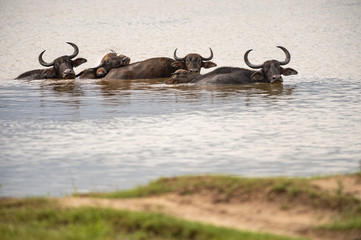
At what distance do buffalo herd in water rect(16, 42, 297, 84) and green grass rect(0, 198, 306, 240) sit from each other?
1469 cm

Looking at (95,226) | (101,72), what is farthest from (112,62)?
(95,226)

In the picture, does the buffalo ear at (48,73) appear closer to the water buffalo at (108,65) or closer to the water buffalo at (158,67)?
the water buffalo at (108,65)

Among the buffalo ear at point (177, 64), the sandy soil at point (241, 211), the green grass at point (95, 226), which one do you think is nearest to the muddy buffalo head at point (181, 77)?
the buffalo ear at point (177, 64)

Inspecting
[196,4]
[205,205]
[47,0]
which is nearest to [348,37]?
[205,205]

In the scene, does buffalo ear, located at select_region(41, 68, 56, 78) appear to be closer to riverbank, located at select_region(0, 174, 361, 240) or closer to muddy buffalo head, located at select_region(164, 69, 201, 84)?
muddy buffalo head, located at select_region(164, 69, 201, 84)

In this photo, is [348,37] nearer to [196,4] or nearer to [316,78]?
[316,78]

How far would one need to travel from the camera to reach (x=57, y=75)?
27844 millimetres

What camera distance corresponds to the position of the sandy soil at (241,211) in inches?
315

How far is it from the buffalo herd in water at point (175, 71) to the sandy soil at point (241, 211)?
550 inches

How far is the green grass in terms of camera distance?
24.4 feet

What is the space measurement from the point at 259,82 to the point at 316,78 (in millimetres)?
2784

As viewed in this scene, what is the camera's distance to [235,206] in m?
8.60

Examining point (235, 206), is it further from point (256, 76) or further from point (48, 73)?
point (48, 73)

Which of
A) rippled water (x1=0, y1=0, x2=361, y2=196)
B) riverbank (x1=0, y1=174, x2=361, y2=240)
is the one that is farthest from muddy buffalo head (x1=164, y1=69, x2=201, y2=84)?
riverbank (x1=0, y1=174, x2=361, y2=240)
